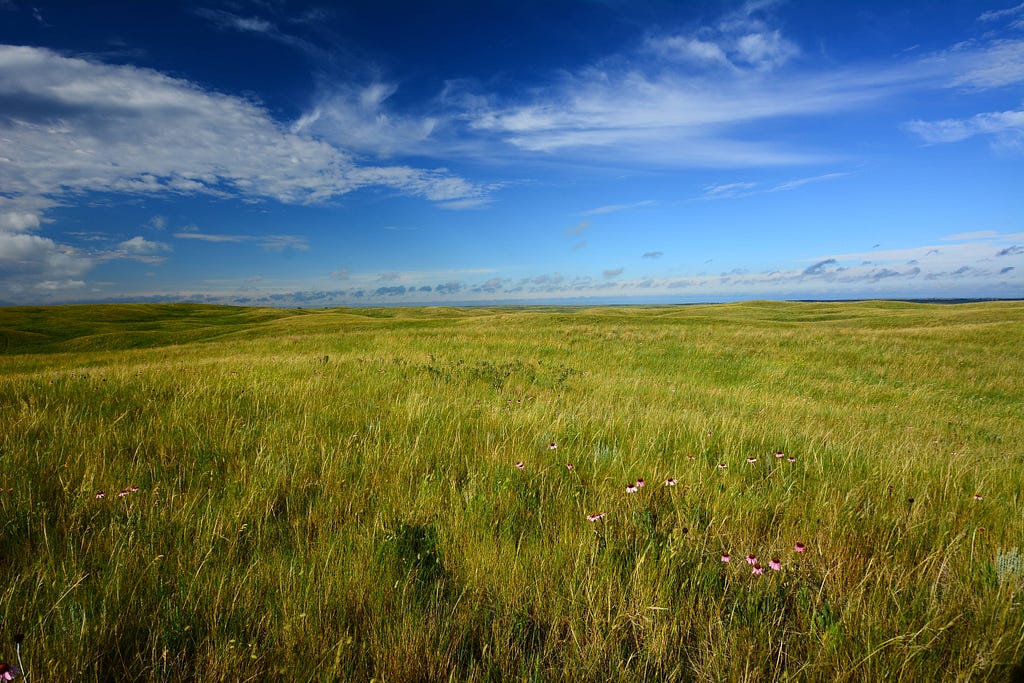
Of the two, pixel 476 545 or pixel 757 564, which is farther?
pixel 476 545

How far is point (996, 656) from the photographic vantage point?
1.64 metres

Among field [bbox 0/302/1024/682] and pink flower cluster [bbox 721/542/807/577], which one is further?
pink flower cluster [bbox 721/542/807/577]

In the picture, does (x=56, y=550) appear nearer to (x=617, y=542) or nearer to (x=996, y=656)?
(x=617, y=542)

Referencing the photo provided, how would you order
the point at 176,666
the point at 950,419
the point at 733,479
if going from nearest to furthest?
the point at 176,666, the point at 733,479, the point at 950,419

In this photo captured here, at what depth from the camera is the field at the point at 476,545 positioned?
1.63 m

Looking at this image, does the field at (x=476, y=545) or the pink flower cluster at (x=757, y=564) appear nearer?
the field at (x=476, y=545)

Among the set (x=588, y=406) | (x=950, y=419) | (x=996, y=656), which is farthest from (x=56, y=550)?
(x=950, y=419)

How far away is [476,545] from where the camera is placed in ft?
7.59

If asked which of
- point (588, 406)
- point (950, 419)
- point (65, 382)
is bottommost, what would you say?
point (950, 419)

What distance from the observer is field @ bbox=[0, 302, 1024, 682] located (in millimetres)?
1634

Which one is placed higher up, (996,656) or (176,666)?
(176,666)

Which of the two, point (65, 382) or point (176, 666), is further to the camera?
point (65, 382)

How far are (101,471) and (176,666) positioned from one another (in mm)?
2468

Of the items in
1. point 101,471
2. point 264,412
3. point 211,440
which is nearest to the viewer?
point 101,471
